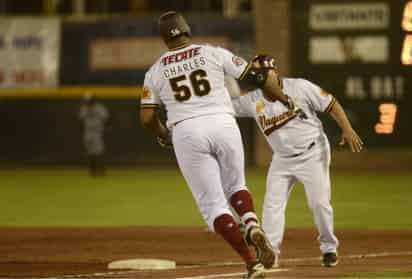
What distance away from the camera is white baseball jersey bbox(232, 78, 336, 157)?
9.52 metres

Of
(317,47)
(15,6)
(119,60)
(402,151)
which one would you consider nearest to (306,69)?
(317,47)

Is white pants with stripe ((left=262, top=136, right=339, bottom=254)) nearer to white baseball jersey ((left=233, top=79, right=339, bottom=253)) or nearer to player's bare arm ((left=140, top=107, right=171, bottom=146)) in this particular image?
white baseball jersey ((left=233, top=79, right=339, bottom=253))

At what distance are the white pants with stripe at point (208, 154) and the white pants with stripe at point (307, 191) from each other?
1167 mm

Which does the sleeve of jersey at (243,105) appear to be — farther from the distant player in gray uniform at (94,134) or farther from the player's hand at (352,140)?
→ the distant player in gray uniform at (94,134)

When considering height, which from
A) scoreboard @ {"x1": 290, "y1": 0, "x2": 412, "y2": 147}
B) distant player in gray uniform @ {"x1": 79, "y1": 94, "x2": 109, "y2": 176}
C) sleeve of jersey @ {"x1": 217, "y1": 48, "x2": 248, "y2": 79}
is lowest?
distant player in gray uniform @ {"x1": 79, "y1": 94, "x2": 109, "y2": 176}

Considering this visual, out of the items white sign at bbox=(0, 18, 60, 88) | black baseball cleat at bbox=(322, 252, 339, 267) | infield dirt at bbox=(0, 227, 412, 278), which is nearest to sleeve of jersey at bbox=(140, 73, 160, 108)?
infield dirt at bbox=(0, 227, 412, 278)

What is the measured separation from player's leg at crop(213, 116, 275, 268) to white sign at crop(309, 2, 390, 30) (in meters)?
16.1

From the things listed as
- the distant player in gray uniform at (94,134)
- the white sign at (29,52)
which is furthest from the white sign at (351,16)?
the white sign at (29,52)

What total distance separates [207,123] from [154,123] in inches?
21.8

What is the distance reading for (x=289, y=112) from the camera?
9516 millimetres

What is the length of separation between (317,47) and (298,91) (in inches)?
595

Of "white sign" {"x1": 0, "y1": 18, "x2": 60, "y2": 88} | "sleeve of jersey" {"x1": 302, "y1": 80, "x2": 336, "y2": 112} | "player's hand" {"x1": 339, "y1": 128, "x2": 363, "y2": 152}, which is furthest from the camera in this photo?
"white sign" {"x1": 0, "y1": 18, "x2": 60, "y2": 88}

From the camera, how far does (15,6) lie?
30.1m

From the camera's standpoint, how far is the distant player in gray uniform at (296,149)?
375 inches
